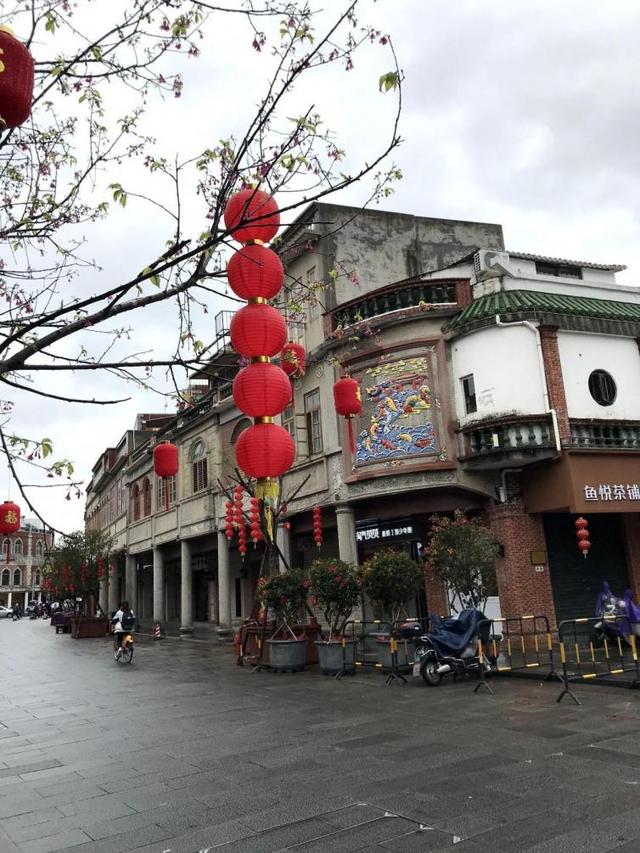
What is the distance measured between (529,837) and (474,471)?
1248 centimetres

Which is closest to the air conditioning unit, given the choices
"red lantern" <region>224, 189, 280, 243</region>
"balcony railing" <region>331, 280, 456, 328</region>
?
"balcony railing" <region>331, 280, 456, 328</region>

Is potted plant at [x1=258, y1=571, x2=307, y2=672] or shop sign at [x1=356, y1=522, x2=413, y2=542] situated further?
shop sign at [x1=356, y1=522, x2=413, y2=542]

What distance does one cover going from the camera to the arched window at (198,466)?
2717 centimetres

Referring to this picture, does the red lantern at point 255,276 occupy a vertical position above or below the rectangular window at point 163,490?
below

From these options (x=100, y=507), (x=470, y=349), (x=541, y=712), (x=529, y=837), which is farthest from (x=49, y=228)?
(x=100, y=507)

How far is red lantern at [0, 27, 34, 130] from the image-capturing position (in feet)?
14.4

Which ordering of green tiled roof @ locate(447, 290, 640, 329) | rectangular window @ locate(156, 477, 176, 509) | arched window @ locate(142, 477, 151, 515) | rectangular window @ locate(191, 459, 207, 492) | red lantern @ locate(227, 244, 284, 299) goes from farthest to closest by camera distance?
1. arched window @ locate(142, 477, 151, 515)
2. rectangular window @ locate(156, 477, 176, 509)
3. rectangular window @ locate(191, 459, 207, 492)
4. green tiled roof @ locate(447, 290, 640, 329)
5. red lantern @ locate(227, 244, 284, 299)

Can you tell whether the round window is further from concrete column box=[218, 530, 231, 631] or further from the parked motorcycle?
concrete column box=[218, 530, 231, 631]

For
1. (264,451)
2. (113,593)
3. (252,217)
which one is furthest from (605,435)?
(113,593)

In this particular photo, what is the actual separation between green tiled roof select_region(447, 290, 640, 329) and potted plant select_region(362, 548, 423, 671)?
6642 mm

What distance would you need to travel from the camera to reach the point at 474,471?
54.9ft

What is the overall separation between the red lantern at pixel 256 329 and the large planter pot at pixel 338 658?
27.9ft

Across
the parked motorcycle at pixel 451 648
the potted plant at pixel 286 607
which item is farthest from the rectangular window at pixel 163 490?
the parked motorcycle at pixel 451 648

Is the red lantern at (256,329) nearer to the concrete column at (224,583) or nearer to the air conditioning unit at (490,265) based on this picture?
the air conditioning unit at (490,265)
